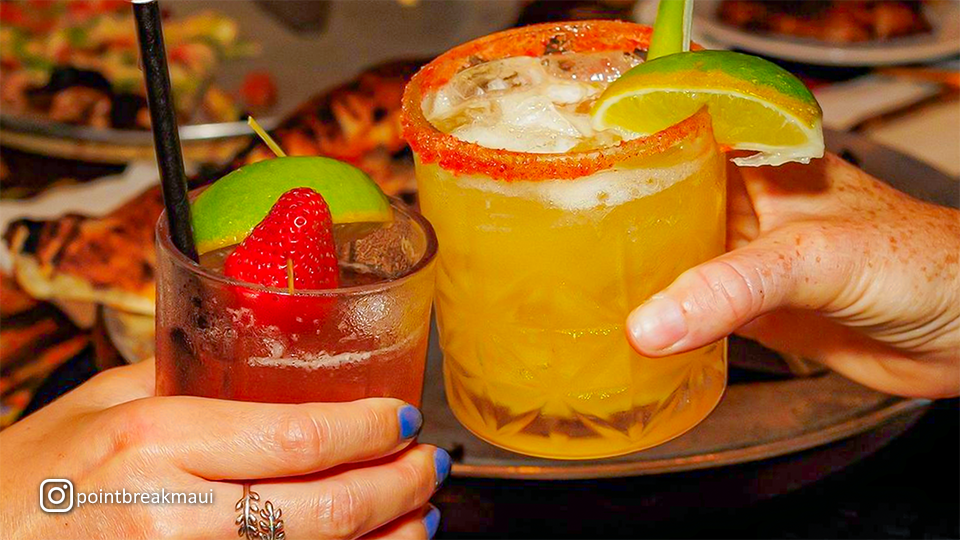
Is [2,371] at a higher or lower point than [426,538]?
lower

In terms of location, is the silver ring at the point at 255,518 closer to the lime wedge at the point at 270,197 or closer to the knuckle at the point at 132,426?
the knuckle at the point at 132,426

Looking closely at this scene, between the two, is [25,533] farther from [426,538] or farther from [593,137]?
[593,137]

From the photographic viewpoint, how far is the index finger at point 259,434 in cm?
98

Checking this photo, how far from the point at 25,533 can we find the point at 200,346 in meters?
0.28

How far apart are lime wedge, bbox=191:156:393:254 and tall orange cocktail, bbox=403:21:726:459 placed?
0.08 metres

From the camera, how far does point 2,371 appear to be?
1853mm

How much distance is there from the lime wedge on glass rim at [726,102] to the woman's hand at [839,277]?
→ 12 centimetres

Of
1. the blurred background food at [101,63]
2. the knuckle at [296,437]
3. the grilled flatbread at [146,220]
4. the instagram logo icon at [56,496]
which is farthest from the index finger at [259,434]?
the blurred background food at [101,63]

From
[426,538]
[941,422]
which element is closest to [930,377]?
[941,422]

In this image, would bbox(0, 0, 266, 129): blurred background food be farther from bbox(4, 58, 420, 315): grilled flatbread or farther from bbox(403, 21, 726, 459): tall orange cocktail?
bbox(403, 21, 726, 459): tall orange cocktail

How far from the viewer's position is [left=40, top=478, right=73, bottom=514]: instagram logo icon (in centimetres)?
106

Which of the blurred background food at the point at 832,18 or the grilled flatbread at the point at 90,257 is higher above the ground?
the blurred background food at the point at 832,18

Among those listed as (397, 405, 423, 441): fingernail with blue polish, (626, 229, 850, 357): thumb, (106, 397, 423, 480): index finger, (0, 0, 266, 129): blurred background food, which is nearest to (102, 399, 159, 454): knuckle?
(106, 397, 423, 480): index finger

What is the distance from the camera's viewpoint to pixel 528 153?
1008 millimetres
